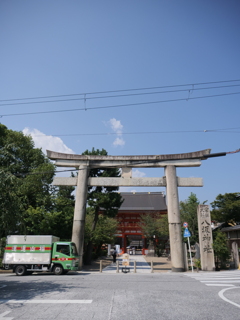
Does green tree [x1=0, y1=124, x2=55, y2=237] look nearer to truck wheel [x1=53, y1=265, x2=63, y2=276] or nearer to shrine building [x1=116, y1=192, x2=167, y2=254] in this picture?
truck wheel [x1=53, y1=265, x2=63, y2=276]

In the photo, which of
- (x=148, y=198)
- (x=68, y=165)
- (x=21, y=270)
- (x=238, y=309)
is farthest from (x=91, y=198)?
(x=148, y=198)

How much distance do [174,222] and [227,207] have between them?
12217 mm

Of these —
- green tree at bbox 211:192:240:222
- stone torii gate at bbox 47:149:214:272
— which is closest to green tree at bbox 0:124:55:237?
stone torii gate at bbox 47:149:214:272

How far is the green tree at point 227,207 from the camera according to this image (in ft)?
80.5

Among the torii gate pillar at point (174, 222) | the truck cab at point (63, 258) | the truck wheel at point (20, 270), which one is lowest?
the truck wheel at point (20, 270)

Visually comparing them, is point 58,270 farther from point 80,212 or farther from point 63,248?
point 80,212

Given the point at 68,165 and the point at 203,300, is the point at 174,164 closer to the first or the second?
the point at 68,165

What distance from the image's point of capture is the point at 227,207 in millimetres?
24672

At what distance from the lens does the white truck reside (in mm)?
14141

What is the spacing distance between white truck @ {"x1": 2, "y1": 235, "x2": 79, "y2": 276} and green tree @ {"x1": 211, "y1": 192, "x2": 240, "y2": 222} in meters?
17.8

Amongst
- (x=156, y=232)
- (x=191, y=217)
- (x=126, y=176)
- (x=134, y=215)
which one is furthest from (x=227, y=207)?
(x=134, y=215)

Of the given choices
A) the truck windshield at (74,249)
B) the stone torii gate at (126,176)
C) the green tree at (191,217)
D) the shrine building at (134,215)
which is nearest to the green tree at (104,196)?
the stone torii gate at (126,176)

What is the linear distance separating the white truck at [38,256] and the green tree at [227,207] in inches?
702

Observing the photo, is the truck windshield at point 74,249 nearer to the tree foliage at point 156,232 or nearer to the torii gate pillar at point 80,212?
the torii gate pillar at point 80,212
